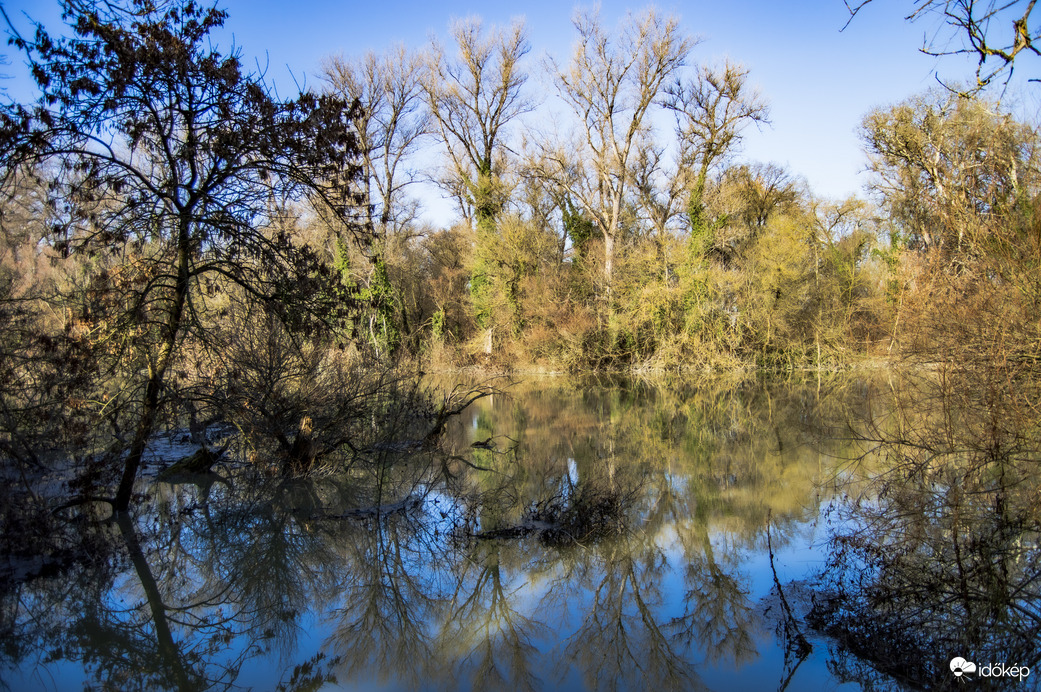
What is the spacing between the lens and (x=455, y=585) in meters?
5.60

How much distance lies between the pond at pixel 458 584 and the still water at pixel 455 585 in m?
0.02

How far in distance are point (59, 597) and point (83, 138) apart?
12.4 ft

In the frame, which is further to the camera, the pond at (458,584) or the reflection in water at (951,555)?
the pond at (458,584)

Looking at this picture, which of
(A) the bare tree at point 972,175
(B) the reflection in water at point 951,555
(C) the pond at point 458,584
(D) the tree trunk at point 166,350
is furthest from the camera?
(A) the bare tree at point 972,175

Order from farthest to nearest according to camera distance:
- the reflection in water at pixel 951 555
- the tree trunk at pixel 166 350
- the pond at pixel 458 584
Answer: the tree trunk at pixel 166 350
the pond at pixel 458 584
the reflection in water at pixel 951 555

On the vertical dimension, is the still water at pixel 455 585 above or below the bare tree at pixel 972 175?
below

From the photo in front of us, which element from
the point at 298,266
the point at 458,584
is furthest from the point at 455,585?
the point at 298,266

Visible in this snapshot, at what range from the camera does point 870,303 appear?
19.5 meters

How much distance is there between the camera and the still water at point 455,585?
4383 millimetres

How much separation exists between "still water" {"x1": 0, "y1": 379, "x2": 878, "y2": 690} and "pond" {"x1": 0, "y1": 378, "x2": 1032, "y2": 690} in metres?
0.02

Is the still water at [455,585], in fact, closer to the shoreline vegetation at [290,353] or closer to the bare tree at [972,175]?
the shoreline vegetation at [290,353]

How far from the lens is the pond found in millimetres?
4375

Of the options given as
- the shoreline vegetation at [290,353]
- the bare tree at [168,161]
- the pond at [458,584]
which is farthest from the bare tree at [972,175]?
the bare tree at [168,161]

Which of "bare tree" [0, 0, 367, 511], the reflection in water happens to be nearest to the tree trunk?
"bare tree" [0, 0, 367, 511]
